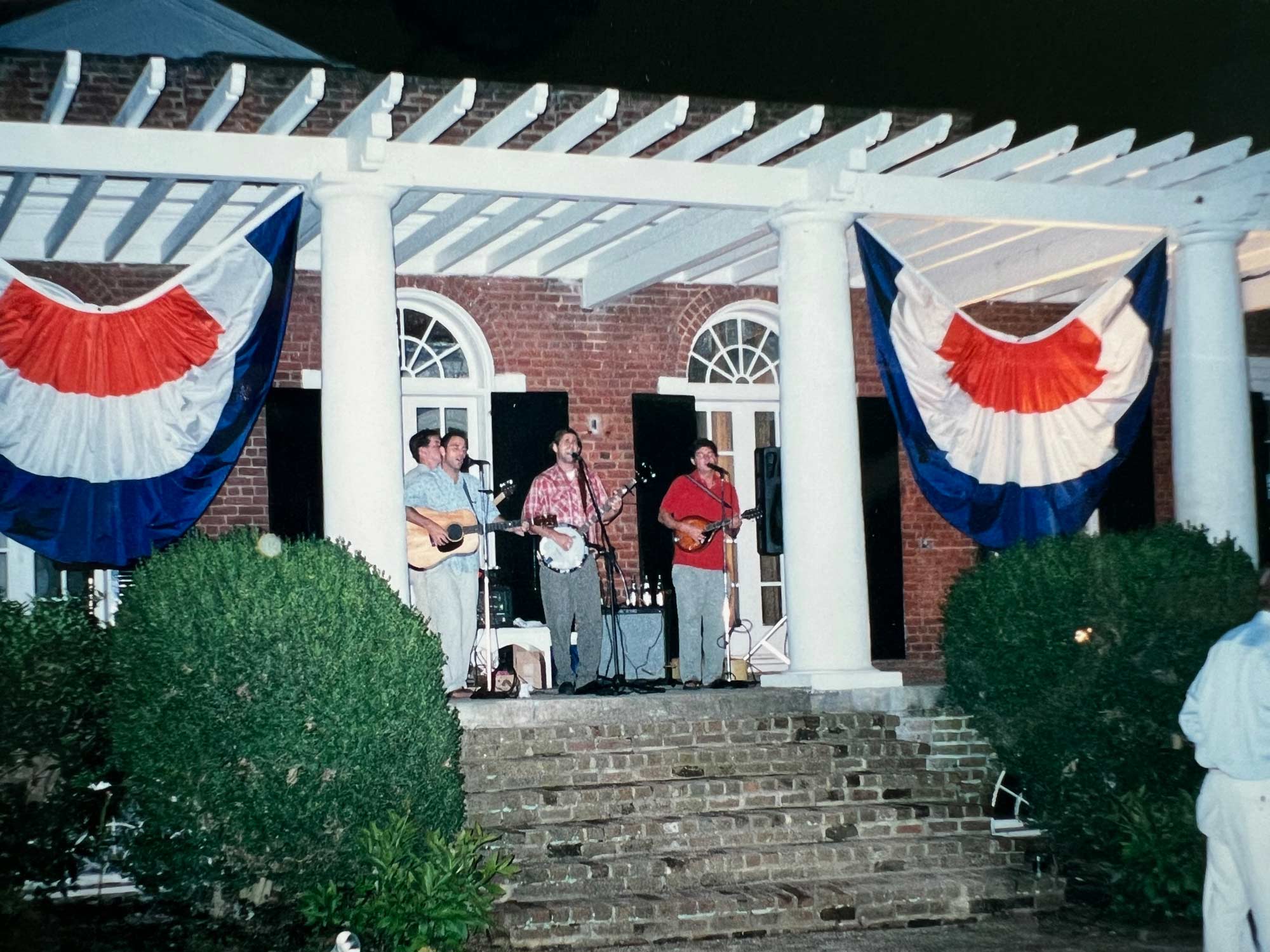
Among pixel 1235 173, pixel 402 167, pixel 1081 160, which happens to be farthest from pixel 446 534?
pixel 1235 173

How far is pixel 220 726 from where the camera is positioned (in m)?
6.55

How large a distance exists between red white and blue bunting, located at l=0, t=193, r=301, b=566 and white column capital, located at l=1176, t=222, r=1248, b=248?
660 centimetres

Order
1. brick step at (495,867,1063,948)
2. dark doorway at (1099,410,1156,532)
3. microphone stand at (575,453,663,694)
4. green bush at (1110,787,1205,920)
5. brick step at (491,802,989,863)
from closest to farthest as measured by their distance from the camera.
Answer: brick step at (495,867,1063,948), green bush at (1110,787,1205,920), brick step at (491,802,989,863), microphone stand at (575,453,663,694), dark doorway at (1099,410,1156,532)

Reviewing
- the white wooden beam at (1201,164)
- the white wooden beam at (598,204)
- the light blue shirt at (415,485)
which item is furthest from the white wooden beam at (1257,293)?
the light blue shirt at (415,485)

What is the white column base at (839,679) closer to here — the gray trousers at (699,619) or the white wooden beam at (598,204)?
the gray trousers at (699,619)

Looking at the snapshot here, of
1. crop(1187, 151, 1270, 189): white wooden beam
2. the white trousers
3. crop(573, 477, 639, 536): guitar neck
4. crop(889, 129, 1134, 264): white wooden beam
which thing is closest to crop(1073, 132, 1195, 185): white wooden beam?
crop(889, 129, 1134, 264): white wooden beam

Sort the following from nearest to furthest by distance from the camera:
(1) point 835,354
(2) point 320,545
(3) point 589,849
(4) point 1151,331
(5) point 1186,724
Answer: (5) point 1186,724 → (2) point 320,545 → (3) point 589,849 → (1) point 835,354 → (4) point 1151,331

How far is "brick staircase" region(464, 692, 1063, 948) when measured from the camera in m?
7.58

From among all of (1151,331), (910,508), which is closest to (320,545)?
(1151,331)

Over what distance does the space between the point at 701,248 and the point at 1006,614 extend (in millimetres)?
3958

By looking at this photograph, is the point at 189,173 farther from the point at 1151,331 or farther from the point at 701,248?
the point at 1151,331

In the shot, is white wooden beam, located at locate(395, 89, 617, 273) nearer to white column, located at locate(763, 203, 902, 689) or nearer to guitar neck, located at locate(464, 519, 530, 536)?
white column, located at locate(763, 203, 902, 689)

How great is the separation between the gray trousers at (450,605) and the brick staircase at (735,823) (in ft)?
3.94

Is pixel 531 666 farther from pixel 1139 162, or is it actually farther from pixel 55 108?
pixel 1139 162
